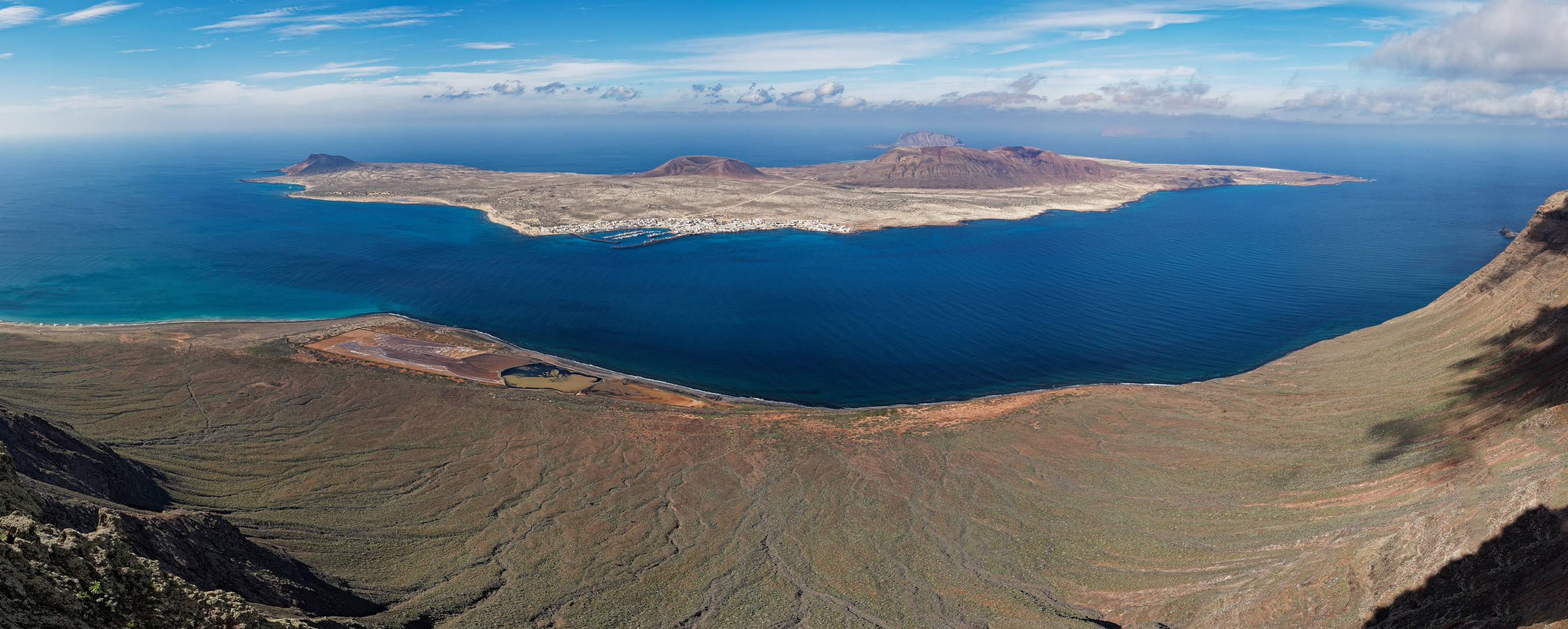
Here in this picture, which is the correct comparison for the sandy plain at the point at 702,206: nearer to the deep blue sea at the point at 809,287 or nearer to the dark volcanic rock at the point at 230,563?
the deep blue sea at the point at 809,287

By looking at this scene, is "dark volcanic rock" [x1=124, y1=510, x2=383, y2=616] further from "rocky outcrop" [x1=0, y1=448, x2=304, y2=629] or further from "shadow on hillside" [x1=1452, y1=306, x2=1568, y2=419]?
"shadow on hillside" [x1=1452, y1=306, x2=1568, y2=419]

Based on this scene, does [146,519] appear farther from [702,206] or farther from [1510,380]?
[702,206]

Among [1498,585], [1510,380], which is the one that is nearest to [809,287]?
[1510,380]

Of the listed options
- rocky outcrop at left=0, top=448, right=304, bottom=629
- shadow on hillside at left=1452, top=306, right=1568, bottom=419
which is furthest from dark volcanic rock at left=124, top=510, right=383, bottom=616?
shadow on hillside at left=1452, top=306, right=1568, bottom=419

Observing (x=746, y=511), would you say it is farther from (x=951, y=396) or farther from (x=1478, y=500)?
(x=1478, y=500)

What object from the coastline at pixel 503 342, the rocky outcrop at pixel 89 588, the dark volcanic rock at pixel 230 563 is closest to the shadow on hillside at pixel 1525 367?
the coastline at pixel 503 342

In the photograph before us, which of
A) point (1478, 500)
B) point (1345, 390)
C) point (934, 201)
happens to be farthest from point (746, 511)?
point (934, 201)
